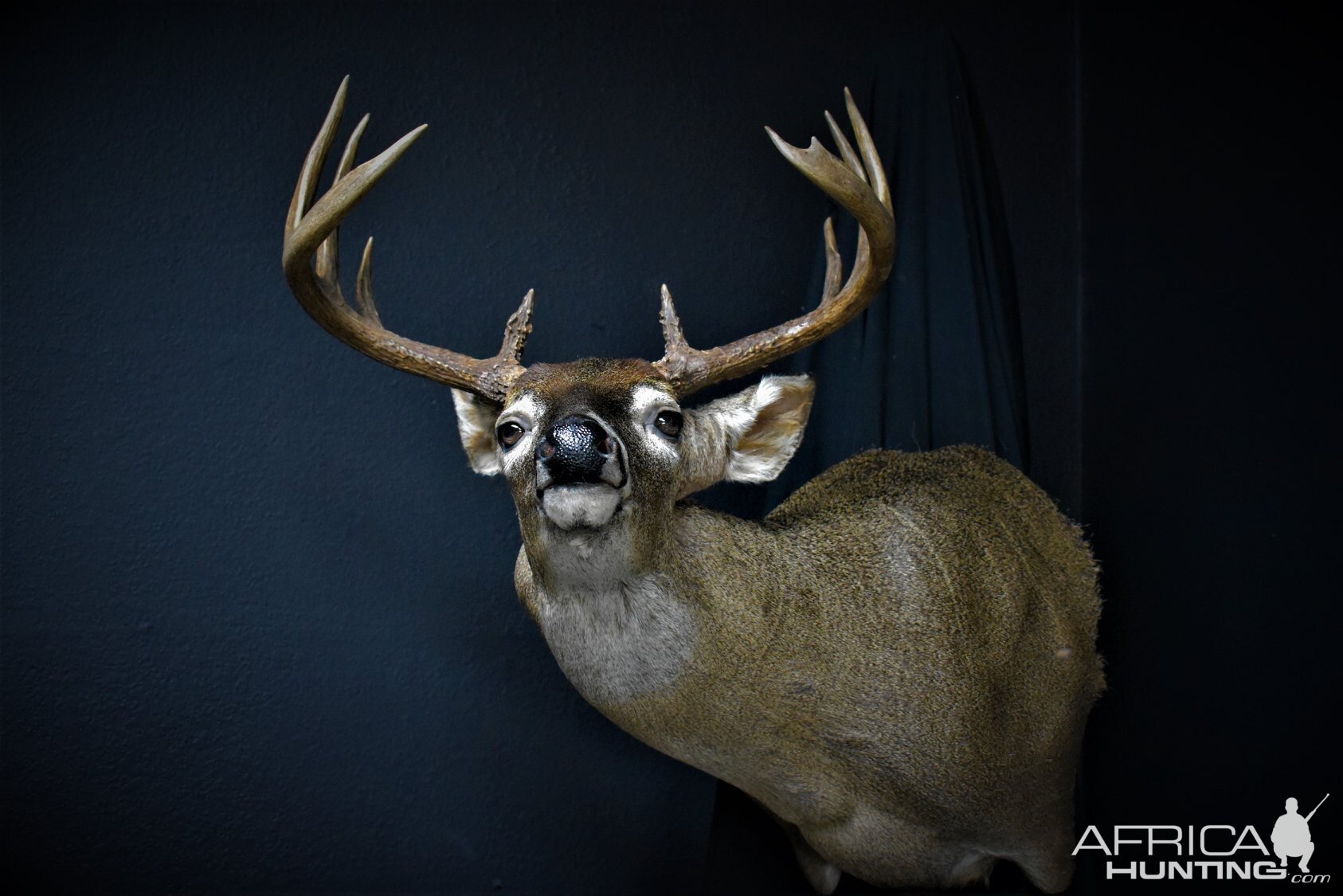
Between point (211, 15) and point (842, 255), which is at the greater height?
point (211, 15)

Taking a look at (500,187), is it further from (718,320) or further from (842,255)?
(842,255)

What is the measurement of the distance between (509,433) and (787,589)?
46 centimetres

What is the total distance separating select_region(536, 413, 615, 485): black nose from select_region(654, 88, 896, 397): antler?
24 centimetres

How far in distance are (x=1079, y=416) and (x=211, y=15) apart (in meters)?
1.77

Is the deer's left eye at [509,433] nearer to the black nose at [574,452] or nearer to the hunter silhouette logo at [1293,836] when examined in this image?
the black nose at [574,452]

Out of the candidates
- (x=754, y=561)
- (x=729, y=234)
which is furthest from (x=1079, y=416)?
(x=754, y=561)

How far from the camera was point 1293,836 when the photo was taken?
1.87m

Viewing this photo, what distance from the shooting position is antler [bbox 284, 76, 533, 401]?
5.34 feet

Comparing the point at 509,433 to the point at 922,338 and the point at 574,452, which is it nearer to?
the point at 574,452

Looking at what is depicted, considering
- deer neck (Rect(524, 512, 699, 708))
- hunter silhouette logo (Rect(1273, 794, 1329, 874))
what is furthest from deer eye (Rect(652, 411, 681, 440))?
hunter silhouette logo (Rect(1273, 794, 1329, 874))

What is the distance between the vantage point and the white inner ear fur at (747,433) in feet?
5.62

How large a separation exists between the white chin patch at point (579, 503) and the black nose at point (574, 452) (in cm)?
1

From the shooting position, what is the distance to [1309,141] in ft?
5.90

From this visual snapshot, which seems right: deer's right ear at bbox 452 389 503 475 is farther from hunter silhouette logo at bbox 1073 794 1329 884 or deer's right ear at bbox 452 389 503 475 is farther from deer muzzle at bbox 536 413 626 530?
hunter silhouette logo at bbox 1073 794 1329 884
